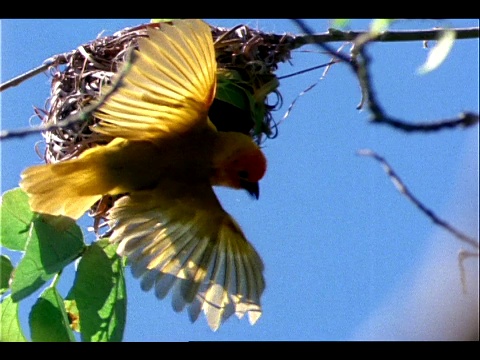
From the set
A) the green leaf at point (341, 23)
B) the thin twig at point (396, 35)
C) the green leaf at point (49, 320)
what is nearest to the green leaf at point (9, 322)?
the green leaf at point (49, 320)

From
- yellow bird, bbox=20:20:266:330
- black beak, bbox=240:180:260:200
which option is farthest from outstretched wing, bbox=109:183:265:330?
black beak, bbox=240:180:260:200

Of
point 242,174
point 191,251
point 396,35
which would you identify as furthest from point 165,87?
point 396,35

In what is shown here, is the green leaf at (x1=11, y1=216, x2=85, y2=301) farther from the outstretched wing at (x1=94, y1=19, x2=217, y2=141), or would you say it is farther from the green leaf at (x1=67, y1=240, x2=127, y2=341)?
the outstretched wing at (x1=94, y1=19, x2=217, y2=141)

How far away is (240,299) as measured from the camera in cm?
255

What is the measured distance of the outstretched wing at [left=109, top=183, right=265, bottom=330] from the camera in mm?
2479

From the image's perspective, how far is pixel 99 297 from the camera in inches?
85.7

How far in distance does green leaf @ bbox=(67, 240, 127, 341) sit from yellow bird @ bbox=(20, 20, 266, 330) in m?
0.13

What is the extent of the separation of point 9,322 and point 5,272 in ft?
0.61

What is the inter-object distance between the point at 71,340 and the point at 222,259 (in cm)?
71

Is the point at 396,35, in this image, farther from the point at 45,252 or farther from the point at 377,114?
the point at 45,252

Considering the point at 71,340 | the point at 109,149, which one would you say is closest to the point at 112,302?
the point at 71,340

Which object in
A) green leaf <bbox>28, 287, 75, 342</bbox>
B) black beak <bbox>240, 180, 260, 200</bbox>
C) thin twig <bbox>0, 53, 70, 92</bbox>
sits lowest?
green leaf <bbox>28, 287, 75, 342</bbox>

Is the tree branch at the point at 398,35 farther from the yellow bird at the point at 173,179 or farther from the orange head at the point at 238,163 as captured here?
the orange head at the point at 238,163

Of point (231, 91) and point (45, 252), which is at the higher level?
point (231, 91)
